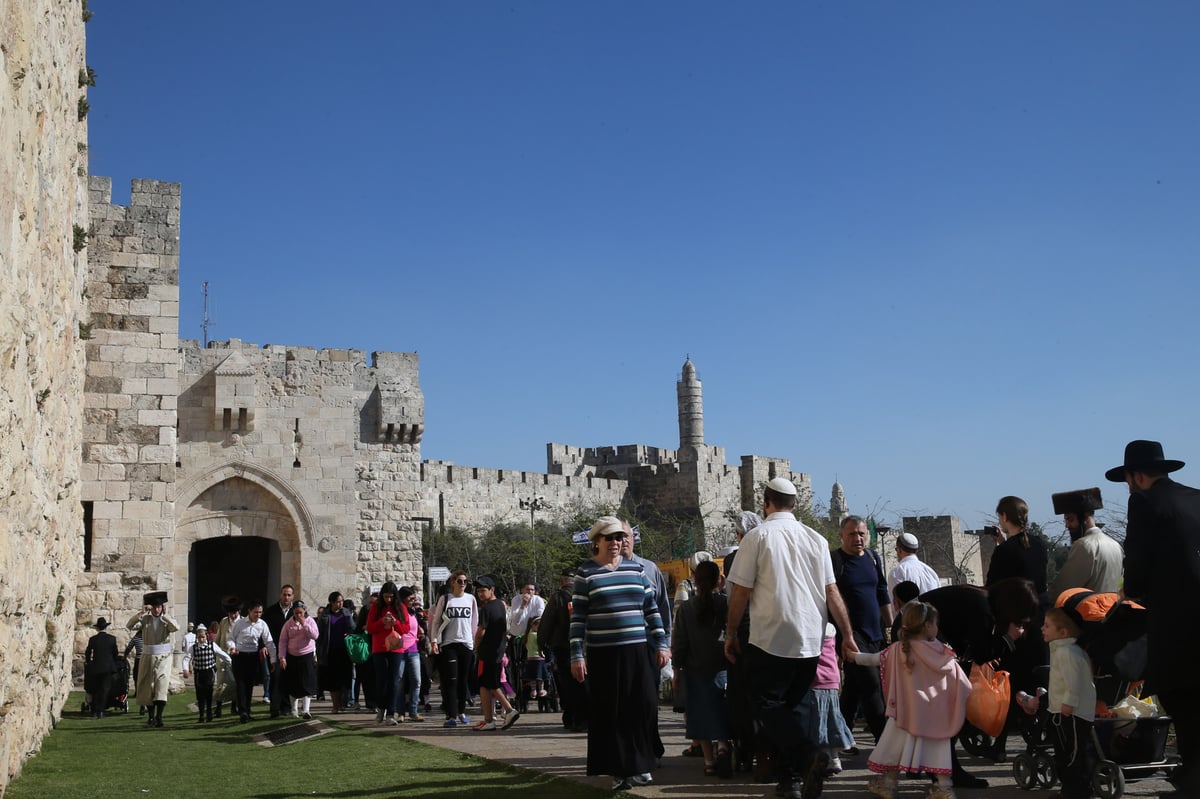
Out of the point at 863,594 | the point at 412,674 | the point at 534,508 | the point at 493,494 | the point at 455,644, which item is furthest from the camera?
the point at 493,494

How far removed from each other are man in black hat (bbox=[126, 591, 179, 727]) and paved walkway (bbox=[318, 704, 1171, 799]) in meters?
2.13

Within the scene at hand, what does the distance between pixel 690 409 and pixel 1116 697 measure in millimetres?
61511

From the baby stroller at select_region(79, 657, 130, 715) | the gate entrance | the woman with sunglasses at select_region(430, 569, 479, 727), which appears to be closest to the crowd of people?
the woman with sunglasses at select_region(430, 569, 479, 727)

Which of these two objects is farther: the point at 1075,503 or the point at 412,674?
the point at 412,674

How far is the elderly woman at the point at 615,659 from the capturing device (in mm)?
5828

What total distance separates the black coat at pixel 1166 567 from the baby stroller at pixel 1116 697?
649 millimetres

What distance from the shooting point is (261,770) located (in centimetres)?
750

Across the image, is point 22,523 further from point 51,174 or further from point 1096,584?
point 1096,584

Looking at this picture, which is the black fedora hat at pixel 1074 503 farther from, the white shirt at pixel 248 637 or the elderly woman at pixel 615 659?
the white shirt at pixel 248 637

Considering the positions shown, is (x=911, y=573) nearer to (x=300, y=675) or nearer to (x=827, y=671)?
(x=827, y=671)

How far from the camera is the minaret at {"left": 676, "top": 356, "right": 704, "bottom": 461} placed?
219 feet

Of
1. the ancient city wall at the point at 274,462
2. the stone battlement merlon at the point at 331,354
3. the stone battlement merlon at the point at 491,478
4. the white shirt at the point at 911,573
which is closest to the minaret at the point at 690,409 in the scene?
the stone battlement merlon at the point at 491,478

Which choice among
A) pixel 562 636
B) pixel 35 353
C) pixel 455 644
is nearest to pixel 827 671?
pixel 562 636

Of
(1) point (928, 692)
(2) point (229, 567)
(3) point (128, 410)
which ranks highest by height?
(3) point (128, 410)
